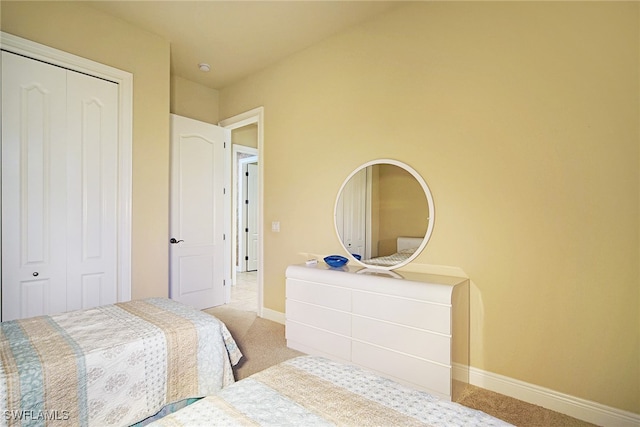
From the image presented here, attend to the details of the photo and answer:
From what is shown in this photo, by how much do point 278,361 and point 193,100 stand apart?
10.7 ft

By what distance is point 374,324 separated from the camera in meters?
2.26

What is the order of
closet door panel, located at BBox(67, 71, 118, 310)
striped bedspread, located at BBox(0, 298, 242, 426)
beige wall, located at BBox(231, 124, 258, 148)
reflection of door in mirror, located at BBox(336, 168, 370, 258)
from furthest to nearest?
beige wall, located at BBox(231, 124, 258, 148), reflection of door in mirror, located at BBox(336, 168, 370, 258), closet door panel, located at BBox(67, 71, 118, 310), striped bedspread, located at BBox(0, 298, 242, 426)

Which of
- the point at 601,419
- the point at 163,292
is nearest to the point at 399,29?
the point at 601,419

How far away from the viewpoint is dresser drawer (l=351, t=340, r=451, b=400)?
197 cm

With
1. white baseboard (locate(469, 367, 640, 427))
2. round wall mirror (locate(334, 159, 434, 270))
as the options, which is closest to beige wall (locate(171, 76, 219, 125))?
round wall mirror (locate(334, 159, 434, 270))

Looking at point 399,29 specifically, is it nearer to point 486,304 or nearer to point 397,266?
point 397,266

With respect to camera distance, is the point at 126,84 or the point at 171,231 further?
the point at 171,231

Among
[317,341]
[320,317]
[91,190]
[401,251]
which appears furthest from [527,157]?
[91,190]

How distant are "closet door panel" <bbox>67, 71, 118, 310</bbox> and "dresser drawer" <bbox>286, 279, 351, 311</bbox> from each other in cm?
157

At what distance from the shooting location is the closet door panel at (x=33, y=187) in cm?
228

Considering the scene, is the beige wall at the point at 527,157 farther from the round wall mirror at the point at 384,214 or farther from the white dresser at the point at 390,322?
the white dresser at the point at 390,322

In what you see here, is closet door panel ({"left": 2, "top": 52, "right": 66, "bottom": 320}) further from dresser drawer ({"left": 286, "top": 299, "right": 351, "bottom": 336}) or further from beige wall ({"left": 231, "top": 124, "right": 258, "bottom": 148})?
beige wall ({"left": 231, "top": 124, "right": 258, "bottom": 148})

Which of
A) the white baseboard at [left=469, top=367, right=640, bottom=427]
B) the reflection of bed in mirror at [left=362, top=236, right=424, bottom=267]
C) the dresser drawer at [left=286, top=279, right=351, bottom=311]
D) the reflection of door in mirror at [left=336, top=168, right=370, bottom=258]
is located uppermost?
the reflection of door in mirror at [left=336, top=168, right=370, bottom=258]

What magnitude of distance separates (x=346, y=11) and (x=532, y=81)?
1543mm
